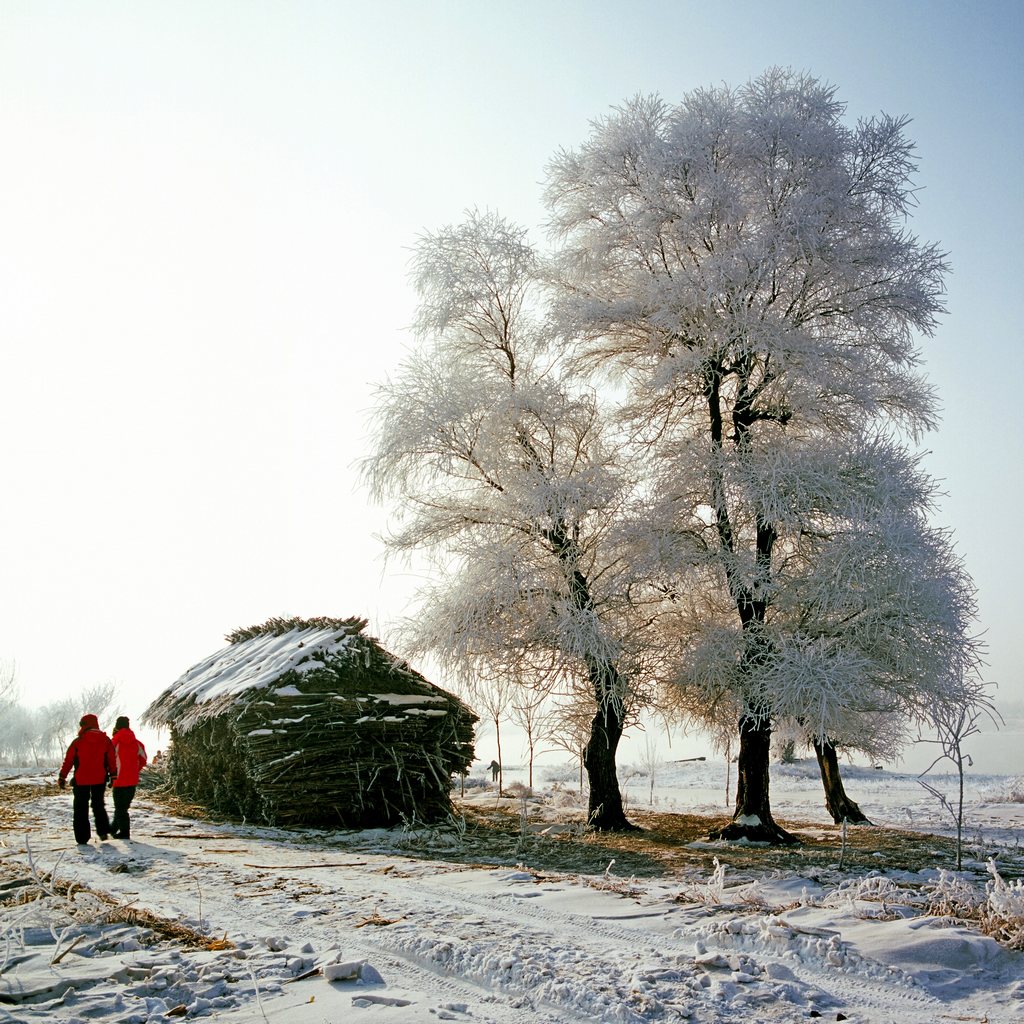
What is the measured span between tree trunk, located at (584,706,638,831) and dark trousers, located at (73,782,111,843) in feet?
23.6

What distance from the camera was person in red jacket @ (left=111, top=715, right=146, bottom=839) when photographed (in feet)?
38.0

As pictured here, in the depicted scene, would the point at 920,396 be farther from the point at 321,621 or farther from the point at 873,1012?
the point at 873,1012

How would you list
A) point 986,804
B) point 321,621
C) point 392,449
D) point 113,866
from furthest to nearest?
point 986,804 < point 321,621 < point 392,449 < point 113,866

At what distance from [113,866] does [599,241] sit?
1171cm

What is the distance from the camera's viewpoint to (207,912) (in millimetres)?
6590

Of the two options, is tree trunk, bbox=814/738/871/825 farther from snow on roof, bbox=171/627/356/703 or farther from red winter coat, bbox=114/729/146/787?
red winter coat, bbox=114/729/146/787

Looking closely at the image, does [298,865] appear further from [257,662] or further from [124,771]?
[257,662]

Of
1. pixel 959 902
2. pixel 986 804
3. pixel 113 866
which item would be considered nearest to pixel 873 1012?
pixel 959 902

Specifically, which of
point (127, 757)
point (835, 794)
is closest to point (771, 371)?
point (835, 794)

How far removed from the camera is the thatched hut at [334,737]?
13.2 metres

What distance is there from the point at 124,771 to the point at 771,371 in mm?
11494

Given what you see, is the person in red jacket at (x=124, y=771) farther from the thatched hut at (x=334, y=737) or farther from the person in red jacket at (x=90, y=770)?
the thatched hut at (x=334, y=737)

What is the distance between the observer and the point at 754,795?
13453 millimetres

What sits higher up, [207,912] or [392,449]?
[392,449]
